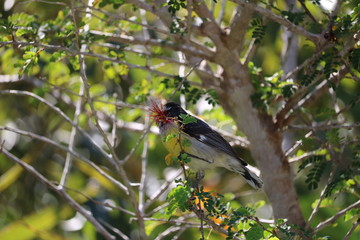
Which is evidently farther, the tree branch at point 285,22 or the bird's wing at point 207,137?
the bird's wing at point 207,137

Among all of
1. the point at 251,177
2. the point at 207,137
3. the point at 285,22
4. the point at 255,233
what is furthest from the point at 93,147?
the point at 255,233

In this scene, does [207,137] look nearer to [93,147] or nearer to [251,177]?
[251,177]

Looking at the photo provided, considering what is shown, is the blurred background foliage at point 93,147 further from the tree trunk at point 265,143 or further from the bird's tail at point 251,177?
the bird's tail at point 251,177

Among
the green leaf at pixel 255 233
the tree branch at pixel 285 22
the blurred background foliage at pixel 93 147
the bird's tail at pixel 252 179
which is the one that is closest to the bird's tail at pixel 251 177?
the bird's tail at pixel 252 179

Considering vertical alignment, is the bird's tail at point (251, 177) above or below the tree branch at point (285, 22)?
below

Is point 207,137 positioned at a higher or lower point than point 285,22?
lower

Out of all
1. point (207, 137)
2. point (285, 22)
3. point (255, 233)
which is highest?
point (285, 22)

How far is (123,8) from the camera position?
20.0 feet

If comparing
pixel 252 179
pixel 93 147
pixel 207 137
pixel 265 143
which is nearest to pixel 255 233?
pixel 252 179

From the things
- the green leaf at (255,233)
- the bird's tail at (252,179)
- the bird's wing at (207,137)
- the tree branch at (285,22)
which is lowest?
the green leaf at (255,233)

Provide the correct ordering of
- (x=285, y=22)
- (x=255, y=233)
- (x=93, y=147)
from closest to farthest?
(x=255, y=233) < (x=285, y=22) < (x=93, y=147)

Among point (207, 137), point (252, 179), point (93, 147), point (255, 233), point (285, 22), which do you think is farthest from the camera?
point (93, 147)

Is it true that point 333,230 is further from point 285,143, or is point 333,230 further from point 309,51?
point 309,51

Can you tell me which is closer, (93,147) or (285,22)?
(285,22)
